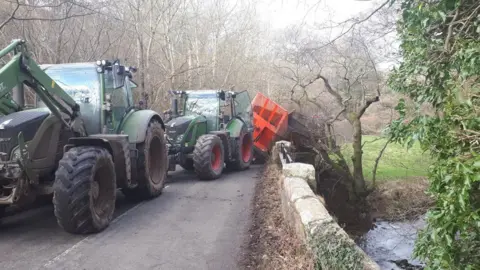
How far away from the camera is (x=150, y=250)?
198 inches

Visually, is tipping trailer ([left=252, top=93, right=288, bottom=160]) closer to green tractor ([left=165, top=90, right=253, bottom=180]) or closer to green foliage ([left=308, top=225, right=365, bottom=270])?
green tractor ([left=165, top=90, right=253, bottom=180])

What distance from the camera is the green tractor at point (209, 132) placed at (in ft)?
33.3

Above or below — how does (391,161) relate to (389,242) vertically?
above

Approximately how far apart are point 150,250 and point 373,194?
35.7 feet

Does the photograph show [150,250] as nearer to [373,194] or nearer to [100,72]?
[100,72]

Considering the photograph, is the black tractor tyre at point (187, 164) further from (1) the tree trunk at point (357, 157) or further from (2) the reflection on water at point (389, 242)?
(1) the tree trunk at point (357, 157)

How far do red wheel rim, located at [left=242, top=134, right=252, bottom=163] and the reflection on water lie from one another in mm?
4120

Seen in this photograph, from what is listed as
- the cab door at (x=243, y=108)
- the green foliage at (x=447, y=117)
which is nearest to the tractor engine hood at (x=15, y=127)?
the green foliage at (x=447, y=117)

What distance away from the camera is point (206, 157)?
32.6 ft

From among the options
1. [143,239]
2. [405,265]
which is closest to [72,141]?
[143,239]

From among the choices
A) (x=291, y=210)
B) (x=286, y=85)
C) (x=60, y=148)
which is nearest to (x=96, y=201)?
(x=60, y=148)

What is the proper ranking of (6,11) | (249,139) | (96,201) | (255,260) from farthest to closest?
1. (249,139)
2. (6,11)
3. (96,201)
4. (255,260)

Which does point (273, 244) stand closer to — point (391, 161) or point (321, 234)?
point (321, 234)

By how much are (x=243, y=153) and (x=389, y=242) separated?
4.88m
